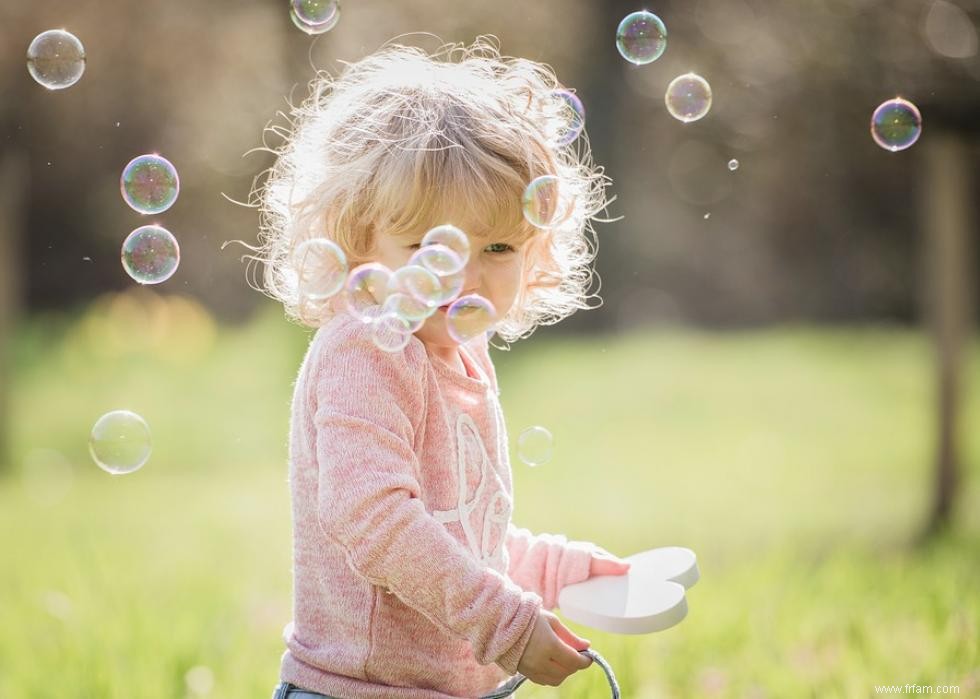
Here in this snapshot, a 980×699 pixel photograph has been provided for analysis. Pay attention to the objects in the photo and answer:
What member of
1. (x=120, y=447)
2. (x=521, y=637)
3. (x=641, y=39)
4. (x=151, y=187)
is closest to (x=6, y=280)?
(x=151, y=187)

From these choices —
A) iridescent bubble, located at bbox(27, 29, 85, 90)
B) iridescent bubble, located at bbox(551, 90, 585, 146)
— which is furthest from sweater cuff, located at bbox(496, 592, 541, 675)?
iridescent bubble, located at bbox(27, 29, 85, 90)

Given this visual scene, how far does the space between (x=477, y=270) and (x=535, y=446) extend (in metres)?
0.63

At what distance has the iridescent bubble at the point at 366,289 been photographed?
1.94 meters

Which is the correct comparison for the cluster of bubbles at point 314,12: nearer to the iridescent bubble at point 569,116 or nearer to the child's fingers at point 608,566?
the iridescent bubble at point 569,116

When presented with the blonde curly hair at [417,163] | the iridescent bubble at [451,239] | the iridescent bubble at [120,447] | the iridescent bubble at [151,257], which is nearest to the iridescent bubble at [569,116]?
the blonde curly hair at [417,163]

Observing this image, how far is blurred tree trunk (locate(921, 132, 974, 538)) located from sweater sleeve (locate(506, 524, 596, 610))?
3089 mm

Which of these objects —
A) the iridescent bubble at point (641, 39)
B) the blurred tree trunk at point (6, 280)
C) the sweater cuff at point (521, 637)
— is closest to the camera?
the sweater cuff at point (521, 637)

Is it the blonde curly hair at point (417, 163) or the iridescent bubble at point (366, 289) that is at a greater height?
the blonde curly hair at point (417, 163)

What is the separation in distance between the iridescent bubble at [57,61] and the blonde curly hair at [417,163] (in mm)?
748

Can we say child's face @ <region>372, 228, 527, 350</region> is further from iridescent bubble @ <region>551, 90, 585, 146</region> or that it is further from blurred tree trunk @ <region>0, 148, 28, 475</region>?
blurred tree trunk @ <region>0, 148, 28, 475</region>

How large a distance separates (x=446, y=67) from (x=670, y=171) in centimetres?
1187

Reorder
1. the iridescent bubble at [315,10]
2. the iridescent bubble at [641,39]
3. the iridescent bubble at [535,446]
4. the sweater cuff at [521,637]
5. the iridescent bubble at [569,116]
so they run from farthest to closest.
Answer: the iridescent bubble at [641,39]
the iridescent bubble at [315,10]
the iridescent bubble at [535,446]
the iridescent bubble at [569,116]
the sweater cuff at [521,637]

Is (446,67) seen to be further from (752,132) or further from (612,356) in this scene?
(752,132)

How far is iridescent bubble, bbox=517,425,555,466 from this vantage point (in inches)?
98.0
